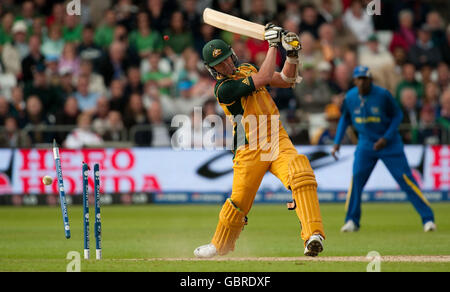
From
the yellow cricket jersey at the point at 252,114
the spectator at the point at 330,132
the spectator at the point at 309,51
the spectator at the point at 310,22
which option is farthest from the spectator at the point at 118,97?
the yellow cricket jersey at the point at 252,114

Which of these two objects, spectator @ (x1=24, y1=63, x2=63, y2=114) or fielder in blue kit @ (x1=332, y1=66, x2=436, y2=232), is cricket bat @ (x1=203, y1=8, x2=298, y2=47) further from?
spectator @ (x1=24, y1=63, x2=63, y2=114)

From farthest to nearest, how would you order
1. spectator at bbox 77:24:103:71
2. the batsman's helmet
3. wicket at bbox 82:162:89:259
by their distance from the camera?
1. spectator at bbox 77:24:103:71
2. the batsman's helmet
3. wicket at bbox 82:162:89:259

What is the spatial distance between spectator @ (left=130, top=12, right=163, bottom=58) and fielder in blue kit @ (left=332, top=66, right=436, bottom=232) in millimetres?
8087

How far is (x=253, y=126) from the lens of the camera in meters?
8.78

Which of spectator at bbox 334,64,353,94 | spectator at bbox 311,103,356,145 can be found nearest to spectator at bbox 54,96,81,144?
spectator at bbox 311,103,356,145

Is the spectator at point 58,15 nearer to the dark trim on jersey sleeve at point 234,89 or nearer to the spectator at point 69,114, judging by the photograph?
the spectator at point 69,114

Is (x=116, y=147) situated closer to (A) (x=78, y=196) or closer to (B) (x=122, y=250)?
(A) (x=78, y=196)

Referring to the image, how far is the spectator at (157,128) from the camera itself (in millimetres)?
17681

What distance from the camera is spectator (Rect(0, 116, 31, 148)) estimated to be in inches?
690

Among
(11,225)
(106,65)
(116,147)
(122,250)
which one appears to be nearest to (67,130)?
(116,147)

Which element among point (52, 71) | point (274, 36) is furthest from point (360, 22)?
point (274, 36)

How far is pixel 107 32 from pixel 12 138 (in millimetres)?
4028

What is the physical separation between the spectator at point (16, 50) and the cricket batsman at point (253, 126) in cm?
1152

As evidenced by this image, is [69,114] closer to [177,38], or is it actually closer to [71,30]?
[71,30]
